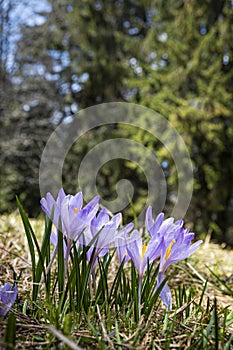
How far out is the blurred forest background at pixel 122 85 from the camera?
5129 mm

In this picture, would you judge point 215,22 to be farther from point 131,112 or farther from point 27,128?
point 27,128

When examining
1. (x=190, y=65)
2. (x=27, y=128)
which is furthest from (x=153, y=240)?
(x=27, y=128)

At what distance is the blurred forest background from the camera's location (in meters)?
5.13

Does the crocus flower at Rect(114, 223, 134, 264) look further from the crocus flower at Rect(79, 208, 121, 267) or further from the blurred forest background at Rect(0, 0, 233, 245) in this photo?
the blurred forest background at Rect(0, 0, 233, 245)

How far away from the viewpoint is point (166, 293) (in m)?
0.84

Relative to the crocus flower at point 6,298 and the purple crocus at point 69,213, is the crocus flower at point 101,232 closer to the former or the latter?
the purple crocus at point 69,213

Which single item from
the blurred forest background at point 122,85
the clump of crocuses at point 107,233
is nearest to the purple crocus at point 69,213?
the clump of crocuses at point 107,233

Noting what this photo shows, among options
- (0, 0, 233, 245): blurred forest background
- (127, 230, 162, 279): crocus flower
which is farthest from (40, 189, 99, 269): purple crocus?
(0, 0, 233, 245): blurred forest background

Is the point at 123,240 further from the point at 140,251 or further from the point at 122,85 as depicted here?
the point at 122,85

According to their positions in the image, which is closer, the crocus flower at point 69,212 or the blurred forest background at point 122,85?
the crocus flower at point 69,212

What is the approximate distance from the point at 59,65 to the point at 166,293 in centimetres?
788

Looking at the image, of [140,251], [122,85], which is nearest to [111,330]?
[140,251]

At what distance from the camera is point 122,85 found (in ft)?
25.2

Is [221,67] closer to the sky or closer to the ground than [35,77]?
closer to the ground
